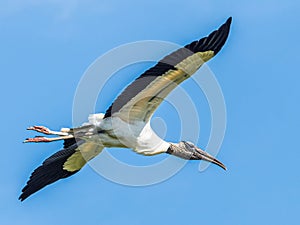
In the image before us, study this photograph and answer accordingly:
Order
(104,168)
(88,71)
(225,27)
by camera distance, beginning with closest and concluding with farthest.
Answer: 1. (225,27)
2. (88,71)
3. (104,168)

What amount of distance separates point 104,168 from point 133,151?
94 cm

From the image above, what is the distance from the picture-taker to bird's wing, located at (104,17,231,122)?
16.5 meters

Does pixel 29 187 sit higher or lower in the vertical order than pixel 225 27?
lower

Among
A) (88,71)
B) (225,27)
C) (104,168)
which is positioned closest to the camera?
(225,27)

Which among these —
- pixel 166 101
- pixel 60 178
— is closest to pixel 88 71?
pixel 166 101

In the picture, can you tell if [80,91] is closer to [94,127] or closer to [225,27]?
[94,127]

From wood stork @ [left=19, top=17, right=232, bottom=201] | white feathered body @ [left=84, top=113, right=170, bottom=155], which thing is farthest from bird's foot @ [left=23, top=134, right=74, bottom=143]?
white feathered body @ [left=84, top=113, right=170, bottom=155]

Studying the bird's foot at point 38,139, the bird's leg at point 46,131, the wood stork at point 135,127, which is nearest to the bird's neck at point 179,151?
the wood stork at point 135,127

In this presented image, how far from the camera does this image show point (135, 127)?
18.4m

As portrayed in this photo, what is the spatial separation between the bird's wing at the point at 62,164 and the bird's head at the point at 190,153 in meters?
1.61

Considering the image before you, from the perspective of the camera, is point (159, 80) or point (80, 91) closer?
point (159, 80)

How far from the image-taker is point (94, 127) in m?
18.4

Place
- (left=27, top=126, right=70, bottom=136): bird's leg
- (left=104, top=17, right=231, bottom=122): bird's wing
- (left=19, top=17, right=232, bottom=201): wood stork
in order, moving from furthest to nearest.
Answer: (left=27, top=126, right=70, bottom=136): bird's leg, (left=19, top=17, right=232, bottom=201): wood stork, (left=104, top=17, right=231, bottom=122): bird's wing

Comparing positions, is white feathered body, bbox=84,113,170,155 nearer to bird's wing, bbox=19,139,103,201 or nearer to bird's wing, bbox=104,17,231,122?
bird's wing, bbox=104,17,231,122
